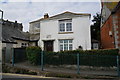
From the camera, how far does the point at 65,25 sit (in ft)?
59.9

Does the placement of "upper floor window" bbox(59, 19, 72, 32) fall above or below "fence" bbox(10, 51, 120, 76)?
above

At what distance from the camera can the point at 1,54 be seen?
1296 cm

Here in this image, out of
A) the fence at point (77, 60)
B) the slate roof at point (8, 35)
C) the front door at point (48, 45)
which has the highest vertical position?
the slate roof at point (8, 35)

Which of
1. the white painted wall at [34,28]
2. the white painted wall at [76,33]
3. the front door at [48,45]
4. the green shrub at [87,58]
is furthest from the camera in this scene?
the white painted wall at [34,28]

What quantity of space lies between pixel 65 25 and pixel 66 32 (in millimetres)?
1047

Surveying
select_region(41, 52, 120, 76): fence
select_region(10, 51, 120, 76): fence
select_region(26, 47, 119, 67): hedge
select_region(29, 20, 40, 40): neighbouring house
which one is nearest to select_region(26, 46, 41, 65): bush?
select_region(26, 47, 119, 67): hedge

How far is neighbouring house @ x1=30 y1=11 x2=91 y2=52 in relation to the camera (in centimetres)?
1706

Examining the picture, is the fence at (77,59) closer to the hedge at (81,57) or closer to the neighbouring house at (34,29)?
the hedge at (81,57)

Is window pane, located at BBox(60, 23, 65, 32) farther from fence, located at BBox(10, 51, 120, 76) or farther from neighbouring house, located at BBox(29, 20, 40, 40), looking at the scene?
fence, located at BBox(10, 51, 120, 76)

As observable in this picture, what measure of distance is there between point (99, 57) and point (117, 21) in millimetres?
4287

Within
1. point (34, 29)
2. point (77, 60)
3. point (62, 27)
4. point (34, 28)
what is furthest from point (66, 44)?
point (34, 28)

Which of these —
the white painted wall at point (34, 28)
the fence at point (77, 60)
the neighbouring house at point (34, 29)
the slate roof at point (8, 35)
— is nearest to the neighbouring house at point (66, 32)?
the slate roof at point (8, 35)

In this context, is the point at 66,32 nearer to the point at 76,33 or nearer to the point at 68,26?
the point at 68,26

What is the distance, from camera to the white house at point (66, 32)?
56.0 ft
